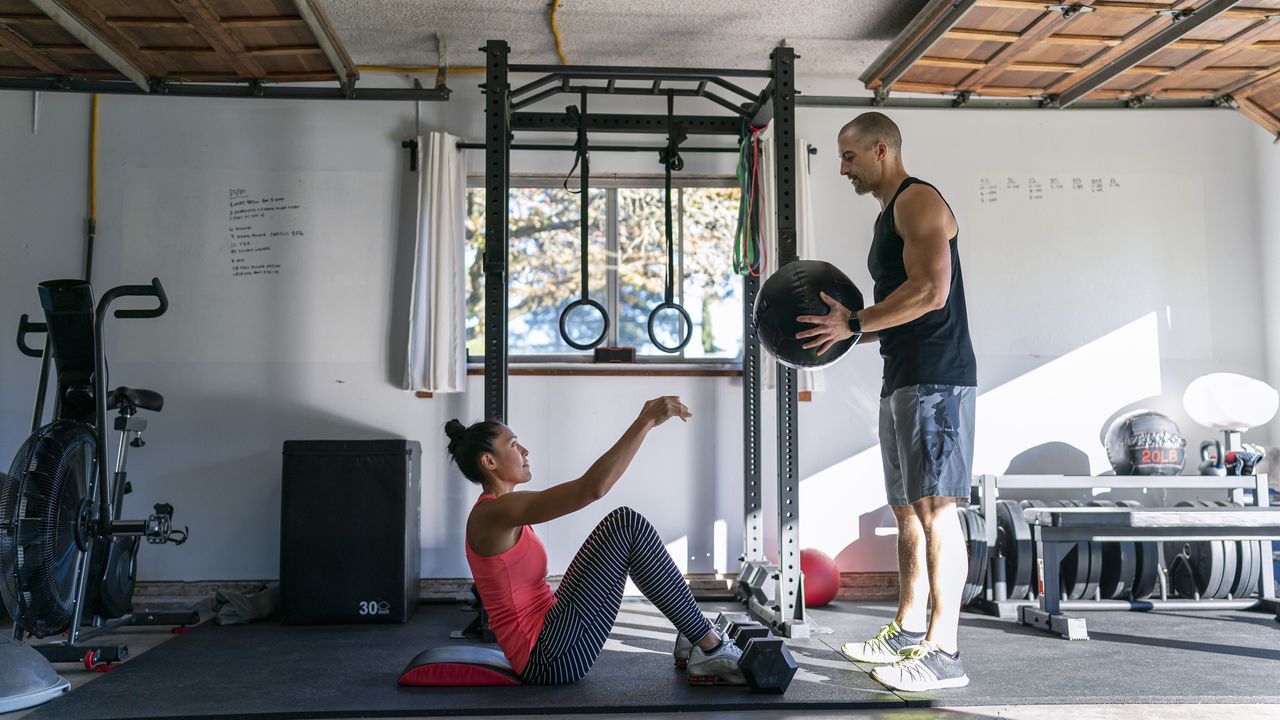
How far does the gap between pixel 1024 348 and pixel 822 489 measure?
132 centimetres

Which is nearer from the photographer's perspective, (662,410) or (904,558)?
(662,410)

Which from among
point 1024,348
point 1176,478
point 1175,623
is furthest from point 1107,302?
point 1175,623

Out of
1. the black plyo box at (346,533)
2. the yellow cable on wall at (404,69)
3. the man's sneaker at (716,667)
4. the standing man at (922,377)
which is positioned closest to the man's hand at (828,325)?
the standing man at (922,377)

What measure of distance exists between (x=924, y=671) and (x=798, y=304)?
3.83 ft

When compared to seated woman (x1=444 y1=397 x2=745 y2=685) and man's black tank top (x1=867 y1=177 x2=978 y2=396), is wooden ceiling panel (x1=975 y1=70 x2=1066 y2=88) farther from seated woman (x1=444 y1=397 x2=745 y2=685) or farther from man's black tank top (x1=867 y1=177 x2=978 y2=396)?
seated woman (x1=444 y1=397 x2=745 y2=685)

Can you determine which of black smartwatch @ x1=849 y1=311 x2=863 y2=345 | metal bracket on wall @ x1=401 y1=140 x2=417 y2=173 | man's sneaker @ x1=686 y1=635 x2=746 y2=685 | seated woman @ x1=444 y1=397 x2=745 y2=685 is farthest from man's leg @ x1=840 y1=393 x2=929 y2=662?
metal bracket on wall @ x1=401 y1=140 x2=417 y2=173

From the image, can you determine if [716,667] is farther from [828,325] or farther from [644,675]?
[828,325]

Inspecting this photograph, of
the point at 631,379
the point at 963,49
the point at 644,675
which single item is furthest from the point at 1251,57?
the point at 644,675

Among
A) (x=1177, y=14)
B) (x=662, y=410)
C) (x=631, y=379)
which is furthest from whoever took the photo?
(x=631, y=379)

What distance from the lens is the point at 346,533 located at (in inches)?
163

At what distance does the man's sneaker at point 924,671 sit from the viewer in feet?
9.14

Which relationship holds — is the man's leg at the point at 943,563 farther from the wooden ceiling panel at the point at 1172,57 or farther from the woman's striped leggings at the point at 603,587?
the wooden ceiling panel at the point at 1172,57

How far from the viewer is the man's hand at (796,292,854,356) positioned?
2.82 meters

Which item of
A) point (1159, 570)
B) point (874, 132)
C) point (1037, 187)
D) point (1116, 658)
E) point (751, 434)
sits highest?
point (1037, 187)
